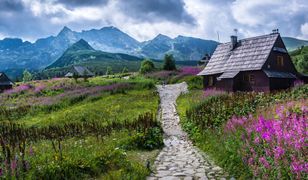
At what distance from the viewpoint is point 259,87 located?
3997cm

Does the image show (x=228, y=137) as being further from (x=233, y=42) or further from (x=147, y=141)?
(x=233, y=42)

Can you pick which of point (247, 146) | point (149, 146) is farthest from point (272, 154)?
point (149, 146)

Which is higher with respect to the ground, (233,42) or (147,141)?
(233,42)

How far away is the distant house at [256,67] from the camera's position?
39.6 meters

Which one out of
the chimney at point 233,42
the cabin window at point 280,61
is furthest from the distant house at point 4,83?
the cabin window at point 280,61

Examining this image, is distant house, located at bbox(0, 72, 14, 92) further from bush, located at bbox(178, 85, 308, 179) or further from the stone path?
the stone path

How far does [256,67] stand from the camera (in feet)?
129

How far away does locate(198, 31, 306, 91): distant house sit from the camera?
130 feet

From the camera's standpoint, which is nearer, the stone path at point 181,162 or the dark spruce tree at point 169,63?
the stone path at point 181,162

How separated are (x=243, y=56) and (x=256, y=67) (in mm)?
3428

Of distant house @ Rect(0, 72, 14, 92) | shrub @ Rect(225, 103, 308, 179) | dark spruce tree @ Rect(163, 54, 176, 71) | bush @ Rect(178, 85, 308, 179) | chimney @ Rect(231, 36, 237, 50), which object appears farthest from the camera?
dark spruce tree @ Rect(163, 54, 176, 71)

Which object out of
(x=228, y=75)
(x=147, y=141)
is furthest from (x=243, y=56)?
(x=147, y=141)

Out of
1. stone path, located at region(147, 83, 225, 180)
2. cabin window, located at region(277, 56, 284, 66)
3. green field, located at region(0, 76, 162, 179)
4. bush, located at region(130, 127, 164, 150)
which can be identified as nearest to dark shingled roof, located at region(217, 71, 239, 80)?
cabin window, located at region(277, 56, 284, 66)

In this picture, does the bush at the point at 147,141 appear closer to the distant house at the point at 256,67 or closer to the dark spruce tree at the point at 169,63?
the distant house at the point at 256,67
